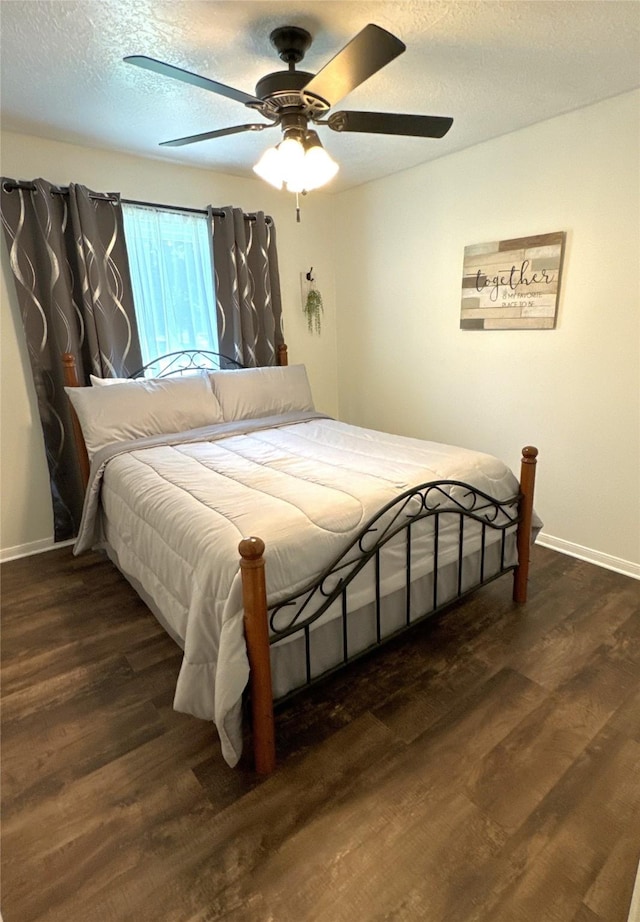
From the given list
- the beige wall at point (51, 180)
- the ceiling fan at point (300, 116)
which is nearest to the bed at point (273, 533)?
the beige wall at point (51, 180)

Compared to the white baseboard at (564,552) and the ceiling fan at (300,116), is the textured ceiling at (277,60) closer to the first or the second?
the ceiling fan at (300,116)

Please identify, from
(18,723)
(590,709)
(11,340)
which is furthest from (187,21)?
(590,709)

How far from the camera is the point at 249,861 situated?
52.5 inches

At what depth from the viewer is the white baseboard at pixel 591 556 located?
9.09 feet

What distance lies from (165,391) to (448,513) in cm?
192

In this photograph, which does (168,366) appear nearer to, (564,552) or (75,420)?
(75,420)

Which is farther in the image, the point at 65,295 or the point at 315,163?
the point at 65,295

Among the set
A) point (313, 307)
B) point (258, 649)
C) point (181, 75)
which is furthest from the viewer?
point (313, 307)

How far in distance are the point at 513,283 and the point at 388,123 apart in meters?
1.47

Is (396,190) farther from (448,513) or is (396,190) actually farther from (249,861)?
(249,861)

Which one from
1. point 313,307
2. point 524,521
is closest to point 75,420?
point 313,307

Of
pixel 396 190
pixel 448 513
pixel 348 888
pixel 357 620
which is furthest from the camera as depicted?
pixel 396 190

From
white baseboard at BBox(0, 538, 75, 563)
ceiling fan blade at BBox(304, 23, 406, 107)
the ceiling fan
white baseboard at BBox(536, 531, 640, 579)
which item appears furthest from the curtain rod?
white baseboard at BBox(536, 531, 640, 579)

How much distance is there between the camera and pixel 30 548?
3201mm
